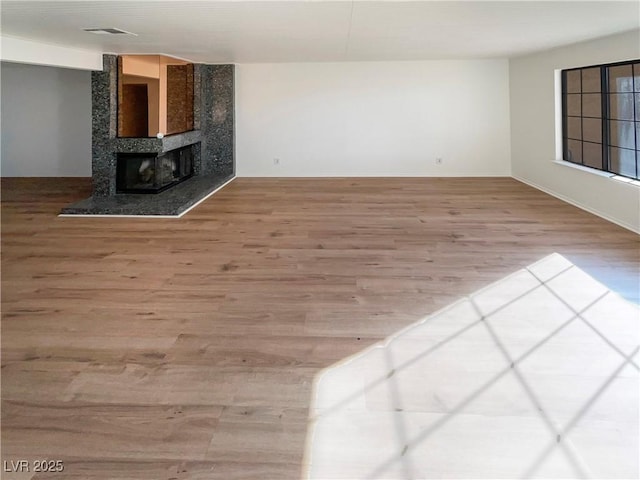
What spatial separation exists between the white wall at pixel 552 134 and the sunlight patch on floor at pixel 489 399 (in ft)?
9.13

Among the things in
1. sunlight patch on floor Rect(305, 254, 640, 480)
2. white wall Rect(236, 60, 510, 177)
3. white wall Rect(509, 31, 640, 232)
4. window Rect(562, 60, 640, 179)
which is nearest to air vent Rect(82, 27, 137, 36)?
white wall Rect(236, 60, 510, 177)

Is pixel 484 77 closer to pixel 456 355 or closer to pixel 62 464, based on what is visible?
pixel 456 355

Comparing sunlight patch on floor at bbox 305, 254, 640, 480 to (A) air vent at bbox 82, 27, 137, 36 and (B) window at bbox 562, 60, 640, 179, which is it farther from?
(A) air vent at bbox 82, 27, 137, 36

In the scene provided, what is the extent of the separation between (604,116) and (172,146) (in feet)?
19.4

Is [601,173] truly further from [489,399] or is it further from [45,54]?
[45,54]

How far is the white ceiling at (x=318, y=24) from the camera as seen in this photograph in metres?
3.88

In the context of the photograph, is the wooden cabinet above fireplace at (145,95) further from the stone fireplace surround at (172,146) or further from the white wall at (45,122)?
the white wall at (45,122)

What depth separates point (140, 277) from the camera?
3.78 m

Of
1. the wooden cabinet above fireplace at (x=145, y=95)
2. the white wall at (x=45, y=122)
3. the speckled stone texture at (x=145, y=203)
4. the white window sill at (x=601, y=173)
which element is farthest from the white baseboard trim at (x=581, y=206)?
the white wall at (x=45, y=122)

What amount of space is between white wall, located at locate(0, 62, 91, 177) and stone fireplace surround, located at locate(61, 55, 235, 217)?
220 cm

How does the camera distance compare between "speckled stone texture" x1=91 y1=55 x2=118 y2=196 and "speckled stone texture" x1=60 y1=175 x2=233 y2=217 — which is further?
"speckled stone texture" x1=91 y1=55 x2=118 y2=196

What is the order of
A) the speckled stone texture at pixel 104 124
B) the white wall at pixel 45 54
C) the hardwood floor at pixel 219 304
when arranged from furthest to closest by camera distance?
the speckled stone texture at pixel 104 124, the white wall at pixel 45 54, the hardwood floor at pixel 219 304

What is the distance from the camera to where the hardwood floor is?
1.86m

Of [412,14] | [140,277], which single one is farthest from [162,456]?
[412,14]
